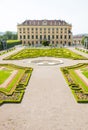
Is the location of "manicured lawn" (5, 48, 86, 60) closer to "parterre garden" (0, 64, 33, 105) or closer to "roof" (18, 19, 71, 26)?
"parterre garden" (0, 64, 33, 105)

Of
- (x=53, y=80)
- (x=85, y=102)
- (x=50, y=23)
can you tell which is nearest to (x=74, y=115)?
(x=85, y=102)

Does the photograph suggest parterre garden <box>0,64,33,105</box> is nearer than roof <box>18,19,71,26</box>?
Yes

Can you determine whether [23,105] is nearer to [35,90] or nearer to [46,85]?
[35,90]

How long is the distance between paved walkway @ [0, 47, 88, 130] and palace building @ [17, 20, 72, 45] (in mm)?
90682

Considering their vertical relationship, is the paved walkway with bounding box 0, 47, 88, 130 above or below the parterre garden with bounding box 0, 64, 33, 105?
below

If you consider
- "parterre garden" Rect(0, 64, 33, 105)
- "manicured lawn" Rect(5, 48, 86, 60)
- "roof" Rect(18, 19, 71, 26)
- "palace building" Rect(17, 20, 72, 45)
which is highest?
"roof" Rect(18, 19, 71, 26)

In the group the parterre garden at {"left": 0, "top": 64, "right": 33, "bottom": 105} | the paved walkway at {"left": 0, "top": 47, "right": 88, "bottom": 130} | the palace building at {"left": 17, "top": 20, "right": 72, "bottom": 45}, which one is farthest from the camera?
the palace building at {"left": 17, "top": 20, "right": 72, "bottom": 45}

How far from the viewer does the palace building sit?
350 ft

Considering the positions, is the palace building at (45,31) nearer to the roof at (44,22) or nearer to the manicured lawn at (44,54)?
the roof at (44,22)

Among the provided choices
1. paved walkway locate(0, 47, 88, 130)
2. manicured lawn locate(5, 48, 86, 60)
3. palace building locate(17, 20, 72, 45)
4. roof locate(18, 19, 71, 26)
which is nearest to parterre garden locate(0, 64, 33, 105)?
paved walkway locate(0, 47, 88, 130)

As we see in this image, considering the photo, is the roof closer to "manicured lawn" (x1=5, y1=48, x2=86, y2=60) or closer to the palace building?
the palace building

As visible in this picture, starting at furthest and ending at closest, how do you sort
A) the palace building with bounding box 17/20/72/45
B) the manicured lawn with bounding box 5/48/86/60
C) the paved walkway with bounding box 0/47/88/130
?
the palace building with bounding box 17/20/72/45, the manicured lawn with bounding box 5/48/86/60, the paved walkway with bounding box 0/47/88/130

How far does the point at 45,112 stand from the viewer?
45.3 feet

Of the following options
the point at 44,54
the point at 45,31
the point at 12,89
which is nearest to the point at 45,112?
the point at 12,89
